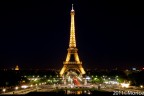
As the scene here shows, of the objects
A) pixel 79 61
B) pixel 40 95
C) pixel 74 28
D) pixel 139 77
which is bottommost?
pixel 40 95

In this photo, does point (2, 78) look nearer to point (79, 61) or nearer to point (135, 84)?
point (135, 84)

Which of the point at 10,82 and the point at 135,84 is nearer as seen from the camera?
the point at 10,82

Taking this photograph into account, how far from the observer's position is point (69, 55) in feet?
309

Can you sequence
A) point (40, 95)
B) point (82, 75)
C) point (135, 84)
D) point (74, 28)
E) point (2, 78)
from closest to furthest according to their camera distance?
1. point (40, 95)
2. point (2, 78)
3. point (135, 84)
4. point (74, 28)
5. point (82, 75)

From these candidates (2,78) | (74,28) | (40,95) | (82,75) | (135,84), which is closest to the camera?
(40,95)

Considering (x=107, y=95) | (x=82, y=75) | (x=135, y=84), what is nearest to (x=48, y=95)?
(x=107, y=95)

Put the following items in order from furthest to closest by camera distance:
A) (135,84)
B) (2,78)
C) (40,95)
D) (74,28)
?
(74,28), (135,84), (2,78), (40,95)

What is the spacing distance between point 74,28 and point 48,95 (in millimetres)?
53308

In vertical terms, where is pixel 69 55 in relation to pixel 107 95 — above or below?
above

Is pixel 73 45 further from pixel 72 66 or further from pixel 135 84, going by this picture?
pixel 135 84

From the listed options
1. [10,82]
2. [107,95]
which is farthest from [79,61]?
[107,95]

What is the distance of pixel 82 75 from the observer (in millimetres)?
99000

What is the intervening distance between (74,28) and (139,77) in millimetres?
27075

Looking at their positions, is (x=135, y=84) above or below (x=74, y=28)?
below
